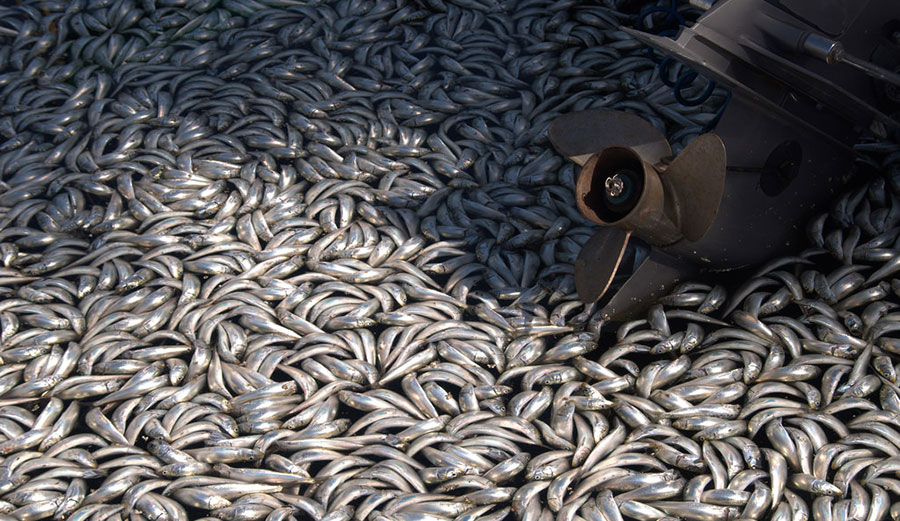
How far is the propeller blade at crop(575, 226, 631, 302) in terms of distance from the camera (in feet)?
11.2

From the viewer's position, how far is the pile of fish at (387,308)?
3.20 metres

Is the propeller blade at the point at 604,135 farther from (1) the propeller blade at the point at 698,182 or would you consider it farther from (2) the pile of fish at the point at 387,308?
(2) the pile of fish at the point at 387,308

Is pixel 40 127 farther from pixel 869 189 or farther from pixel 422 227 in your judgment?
pixel 869 189

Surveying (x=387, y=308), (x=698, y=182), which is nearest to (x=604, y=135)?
(x=698, y=182)

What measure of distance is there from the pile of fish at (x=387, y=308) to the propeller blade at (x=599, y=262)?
0.24 metres

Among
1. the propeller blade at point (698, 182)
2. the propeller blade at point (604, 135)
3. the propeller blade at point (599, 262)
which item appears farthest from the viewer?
the propeller blade at point (604, 135)

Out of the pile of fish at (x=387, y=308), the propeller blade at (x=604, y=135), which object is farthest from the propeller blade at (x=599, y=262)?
the propeller blade at (x=604, y=135)

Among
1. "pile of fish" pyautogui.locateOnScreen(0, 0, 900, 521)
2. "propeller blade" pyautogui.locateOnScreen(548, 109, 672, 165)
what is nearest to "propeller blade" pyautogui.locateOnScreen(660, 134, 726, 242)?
"propeller blade" pyautogui.locateOnScreen(548, 109, 672, 165)

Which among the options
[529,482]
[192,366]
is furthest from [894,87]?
[192,366]

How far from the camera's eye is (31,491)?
3.23m

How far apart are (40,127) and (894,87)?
428 cm

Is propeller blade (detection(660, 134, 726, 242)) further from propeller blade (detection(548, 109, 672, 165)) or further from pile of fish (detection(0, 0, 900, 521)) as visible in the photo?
pile of fish (detection(0, 0, 900, 521))

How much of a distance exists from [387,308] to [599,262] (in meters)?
0.95

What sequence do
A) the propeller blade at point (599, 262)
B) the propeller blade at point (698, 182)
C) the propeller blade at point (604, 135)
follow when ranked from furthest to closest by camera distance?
the propeller blade at point (604, 135) < the propeller blade at point (599, 262) < the propeller blade at point (698, 182)
